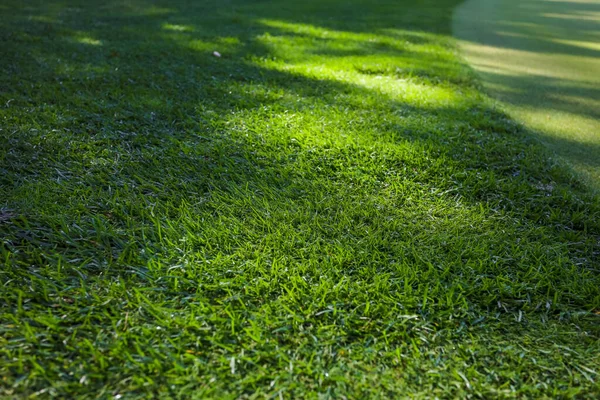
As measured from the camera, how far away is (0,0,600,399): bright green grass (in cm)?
135

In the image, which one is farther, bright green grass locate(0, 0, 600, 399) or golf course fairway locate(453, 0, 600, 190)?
golf course fairway locate(453, 0, 600, 190)

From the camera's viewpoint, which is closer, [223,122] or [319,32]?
[223,122]

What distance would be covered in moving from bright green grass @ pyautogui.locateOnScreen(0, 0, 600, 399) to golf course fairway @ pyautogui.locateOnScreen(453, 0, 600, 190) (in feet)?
0.95

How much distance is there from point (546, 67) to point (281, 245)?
3902 millimetres

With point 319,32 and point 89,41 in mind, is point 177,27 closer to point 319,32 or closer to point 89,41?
point 89,41

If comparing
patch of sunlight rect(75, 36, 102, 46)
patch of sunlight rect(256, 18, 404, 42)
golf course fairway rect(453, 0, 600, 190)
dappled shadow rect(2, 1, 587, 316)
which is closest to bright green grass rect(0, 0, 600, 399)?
dappled shadow rect(2, 1, 587, 316)

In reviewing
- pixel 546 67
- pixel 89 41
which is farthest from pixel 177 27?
pixel 546 67

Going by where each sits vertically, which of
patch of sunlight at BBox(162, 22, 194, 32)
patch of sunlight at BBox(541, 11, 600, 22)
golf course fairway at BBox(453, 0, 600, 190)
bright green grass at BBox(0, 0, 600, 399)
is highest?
patch of sunlight at BBox(541, 11, 600, 22)

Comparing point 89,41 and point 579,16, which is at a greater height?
point 579,16

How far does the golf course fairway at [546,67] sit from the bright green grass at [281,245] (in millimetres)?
290

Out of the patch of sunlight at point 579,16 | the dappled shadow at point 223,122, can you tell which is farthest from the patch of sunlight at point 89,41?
the patch of sunlight at point 579,16

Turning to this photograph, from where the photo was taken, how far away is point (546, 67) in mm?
4461

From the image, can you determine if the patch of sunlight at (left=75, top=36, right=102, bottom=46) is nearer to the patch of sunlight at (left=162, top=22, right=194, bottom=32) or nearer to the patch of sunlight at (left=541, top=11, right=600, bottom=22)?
the patch of sunlight at (left=162, top=22, right=194, bottom=32)

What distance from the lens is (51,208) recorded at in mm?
1957
